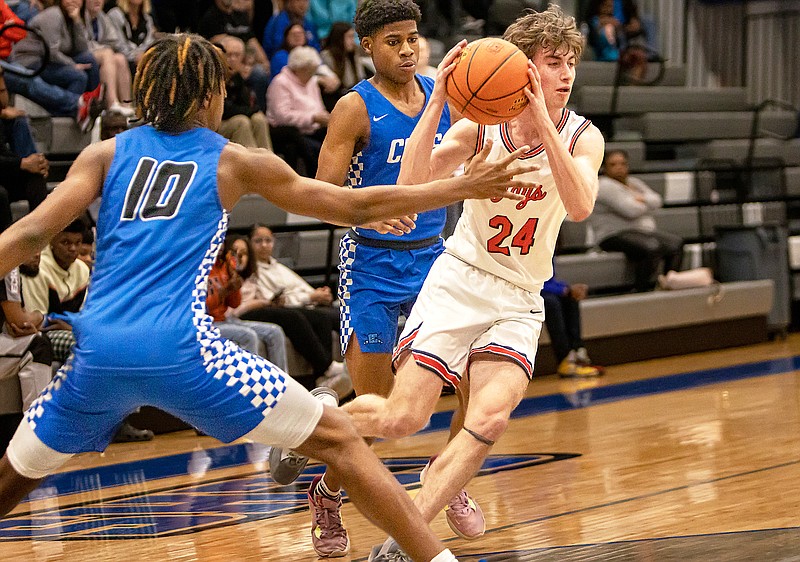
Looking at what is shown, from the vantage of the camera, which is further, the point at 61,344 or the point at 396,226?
the point at 61,344

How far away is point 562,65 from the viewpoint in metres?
4.08

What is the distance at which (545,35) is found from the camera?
405 cm

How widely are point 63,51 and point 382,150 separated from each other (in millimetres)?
5357

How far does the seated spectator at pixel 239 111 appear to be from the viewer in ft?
30.5

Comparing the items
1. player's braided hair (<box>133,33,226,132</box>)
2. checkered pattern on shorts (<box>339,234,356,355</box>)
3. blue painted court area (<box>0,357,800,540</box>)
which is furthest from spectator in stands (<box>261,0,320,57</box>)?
player's braided hair (<box>133,33,226,132</box>)

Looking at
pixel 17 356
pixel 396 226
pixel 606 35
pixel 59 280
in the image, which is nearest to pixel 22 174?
pixel 59 280

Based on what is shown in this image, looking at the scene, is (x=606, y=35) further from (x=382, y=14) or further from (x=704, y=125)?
(x=382, y=14)

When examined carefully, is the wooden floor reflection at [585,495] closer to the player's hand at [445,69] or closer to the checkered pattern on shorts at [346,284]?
the checkered pattern on shorts at [346,284]

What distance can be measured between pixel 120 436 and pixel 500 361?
4260 millimetres

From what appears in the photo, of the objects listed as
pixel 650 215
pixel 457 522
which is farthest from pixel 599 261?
pixel 457 522

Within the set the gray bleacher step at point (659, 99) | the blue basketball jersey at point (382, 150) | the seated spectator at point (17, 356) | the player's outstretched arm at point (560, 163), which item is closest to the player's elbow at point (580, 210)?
the player's outstretched arm at point (560, 163)

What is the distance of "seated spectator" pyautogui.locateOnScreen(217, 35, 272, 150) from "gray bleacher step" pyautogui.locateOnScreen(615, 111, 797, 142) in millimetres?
5379

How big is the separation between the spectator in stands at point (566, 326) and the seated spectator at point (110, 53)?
144 inches

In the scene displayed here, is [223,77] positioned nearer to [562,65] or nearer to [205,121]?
[205,121]
